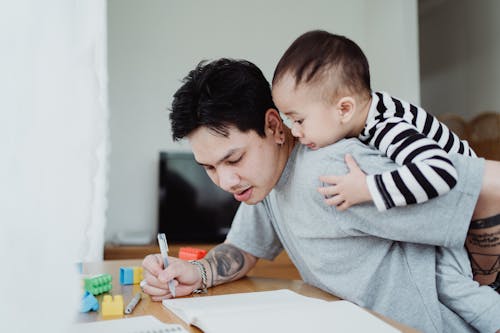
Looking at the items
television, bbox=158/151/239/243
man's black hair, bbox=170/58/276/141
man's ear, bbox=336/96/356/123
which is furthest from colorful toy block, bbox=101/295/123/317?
television, bbox=158/151/239/243

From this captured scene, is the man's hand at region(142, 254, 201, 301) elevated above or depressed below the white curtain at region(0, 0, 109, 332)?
below

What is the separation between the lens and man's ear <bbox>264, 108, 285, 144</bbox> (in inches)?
42.8

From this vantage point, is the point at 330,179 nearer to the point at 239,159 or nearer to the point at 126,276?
the point at 239,159

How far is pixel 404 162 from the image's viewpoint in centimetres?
91

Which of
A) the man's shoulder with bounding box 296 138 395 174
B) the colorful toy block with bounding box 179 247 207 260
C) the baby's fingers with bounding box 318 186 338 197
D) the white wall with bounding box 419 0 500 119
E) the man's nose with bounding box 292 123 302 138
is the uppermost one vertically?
the white wall with bounding box 419 0 500 119

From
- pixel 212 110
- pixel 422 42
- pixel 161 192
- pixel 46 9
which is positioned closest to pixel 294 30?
pixel 161 192

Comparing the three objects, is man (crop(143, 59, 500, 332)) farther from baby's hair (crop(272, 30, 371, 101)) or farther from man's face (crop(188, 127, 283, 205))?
baby's hair (crop(272, 30, 371, 101))

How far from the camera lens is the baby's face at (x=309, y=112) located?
40.8 inches

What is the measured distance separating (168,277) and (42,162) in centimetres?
73

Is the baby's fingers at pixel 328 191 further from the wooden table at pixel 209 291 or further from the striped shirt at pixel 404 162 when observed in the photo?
the wooden table at pixel 209 291

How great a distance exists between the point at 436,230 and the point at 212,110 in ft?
1.69

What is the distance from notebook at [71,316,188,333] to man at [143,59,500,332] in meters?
0.21

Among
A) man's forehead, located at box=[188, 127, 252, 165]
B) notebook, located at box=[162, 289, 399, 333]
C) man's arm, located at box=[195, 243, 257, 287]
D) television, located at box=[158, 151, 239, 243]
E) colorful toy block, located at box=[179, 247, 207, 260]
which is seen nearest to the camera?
notebook, located at box=[162, 289, 399, 333]

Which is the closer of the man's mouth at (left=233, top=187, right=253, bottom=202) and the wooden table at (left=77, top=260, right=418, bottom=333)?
the wooden table at (left=77, top=260, right=418, bottom=333)
